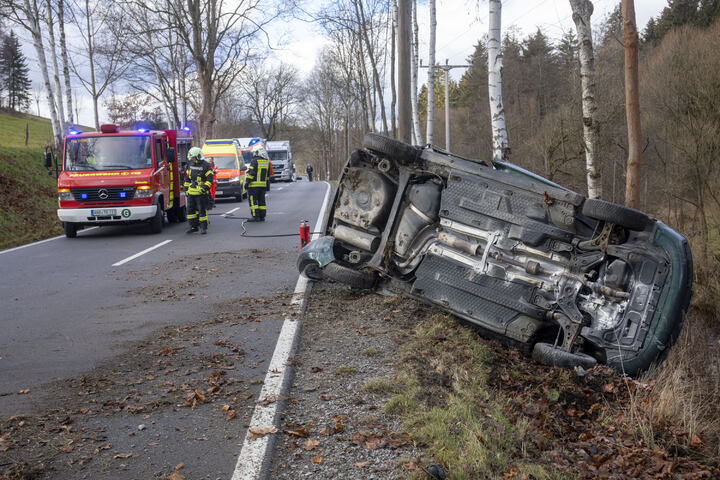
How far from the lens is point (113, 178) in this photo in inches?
506

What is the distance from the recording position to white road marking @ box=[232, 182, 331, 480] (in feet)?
10.3

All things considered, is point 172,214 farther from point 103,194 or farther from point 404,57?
point 404,57

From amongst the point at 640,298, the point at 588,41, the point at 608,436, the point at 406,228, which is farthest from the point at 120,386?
the point at 588,41

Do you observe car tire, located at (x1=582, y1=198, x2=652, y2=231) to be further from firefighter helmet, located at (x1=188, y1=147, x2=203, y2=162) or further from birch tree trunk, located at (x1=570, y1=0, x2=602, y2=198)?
firefighter helmet, located at (x1=188, y1=147, x2=203, y2=162)

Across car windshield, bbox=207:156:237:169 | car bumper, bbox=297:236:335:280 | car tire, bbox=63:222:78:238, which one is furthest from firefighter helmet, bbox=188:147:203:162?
car windshield, bbox=207:156:237:169

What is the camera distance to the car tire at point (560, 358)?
4516 mm

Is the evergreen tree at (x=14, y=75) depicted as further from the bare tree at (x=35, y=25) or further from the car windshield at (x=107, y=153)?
the car windshield at (x=107, y=153)

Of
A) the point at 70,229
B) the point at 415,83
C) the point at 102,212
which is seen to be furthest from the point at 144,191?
the point at 415,83

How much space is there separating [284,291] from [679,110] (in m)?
12.2

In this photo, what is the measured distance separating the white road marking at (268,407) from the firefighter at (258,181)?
813 cm

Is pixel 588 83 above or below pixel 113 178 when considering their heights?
above

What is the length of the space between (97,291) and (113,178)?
578 centimetres

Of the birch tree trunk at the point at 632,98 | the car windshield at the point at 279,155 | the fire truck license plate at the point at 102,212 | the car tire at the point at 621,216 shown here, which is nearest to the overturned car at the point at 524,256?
the car tire at the point at 621,216

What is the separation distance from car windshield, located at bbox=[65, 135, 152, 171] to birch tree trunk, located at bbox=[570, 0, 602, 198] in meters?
9.42
